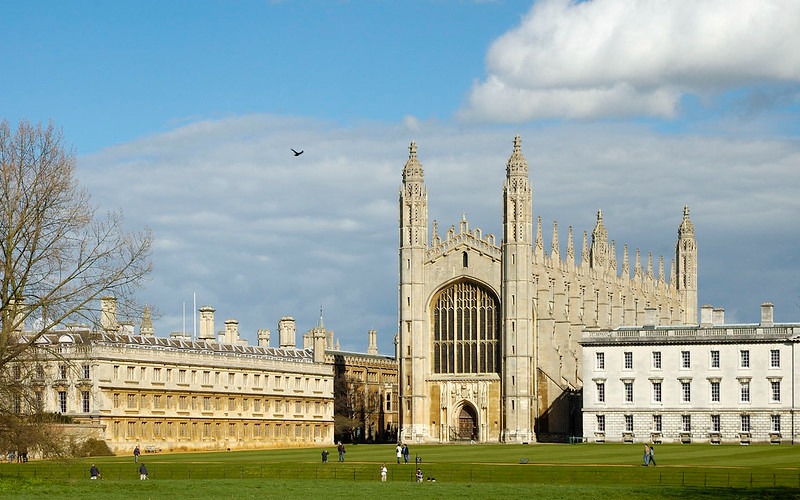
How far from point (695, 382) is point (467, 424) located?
23026mm

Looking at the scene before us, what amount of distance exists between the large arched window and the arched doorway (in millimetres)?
3155

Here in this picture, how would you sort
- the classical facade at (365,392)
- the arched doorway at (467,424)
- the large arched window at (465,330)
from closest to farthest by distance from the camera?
the large arched window at (465,330)
the arched doorway at (467,424)
the classical facade at (365,392)

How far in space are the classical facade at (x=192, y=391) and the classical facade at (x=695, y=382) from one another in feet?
79.0

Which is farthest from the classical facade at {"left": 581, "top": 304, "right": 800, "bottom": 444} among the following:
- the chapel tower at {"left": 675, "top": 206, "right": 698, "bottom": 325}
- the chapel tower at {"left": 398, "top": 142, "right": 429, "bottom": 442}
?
the chapel tower at {"left": 675, "top": 206, "right": 698, "bottom": 325}

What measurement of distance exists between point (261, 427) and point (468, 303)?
19.8 m

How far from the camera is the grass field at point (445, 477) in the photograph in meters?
53.8

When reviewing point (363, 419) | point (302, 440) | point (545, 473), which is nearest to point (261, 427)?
point (302, 440)

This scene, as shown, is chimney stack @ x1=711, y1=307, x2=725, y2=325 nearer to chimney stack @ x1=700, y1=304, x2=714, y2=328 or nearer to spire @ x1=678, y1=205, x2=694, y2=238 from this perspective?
chimney stack @ x1=700, y1=304, x2=714, y2=328

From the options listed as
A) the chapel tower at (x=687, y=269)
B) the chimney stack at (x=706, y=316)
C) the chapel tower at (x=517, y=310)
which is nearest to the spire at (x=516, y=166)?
the chapel tower at (x=517, y=310)

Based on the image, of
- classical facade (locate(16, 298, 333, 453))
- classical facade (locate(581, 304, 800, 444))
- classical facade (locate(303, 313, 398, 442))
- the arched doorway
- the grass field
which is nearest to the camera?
the grass field

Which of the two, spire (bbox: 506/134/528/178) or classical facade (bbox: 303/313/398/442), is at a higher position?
spire (bbox: 506/134/528/178)

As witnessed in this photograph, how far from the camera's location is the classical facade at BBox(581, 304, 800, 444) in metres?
99.6

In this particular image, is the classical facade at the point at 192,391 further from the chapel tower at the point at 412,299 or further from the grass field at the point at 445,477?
the chapel tower at the point at 412,299

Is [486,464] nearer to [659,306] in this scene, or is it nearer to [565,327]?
[565,327]
